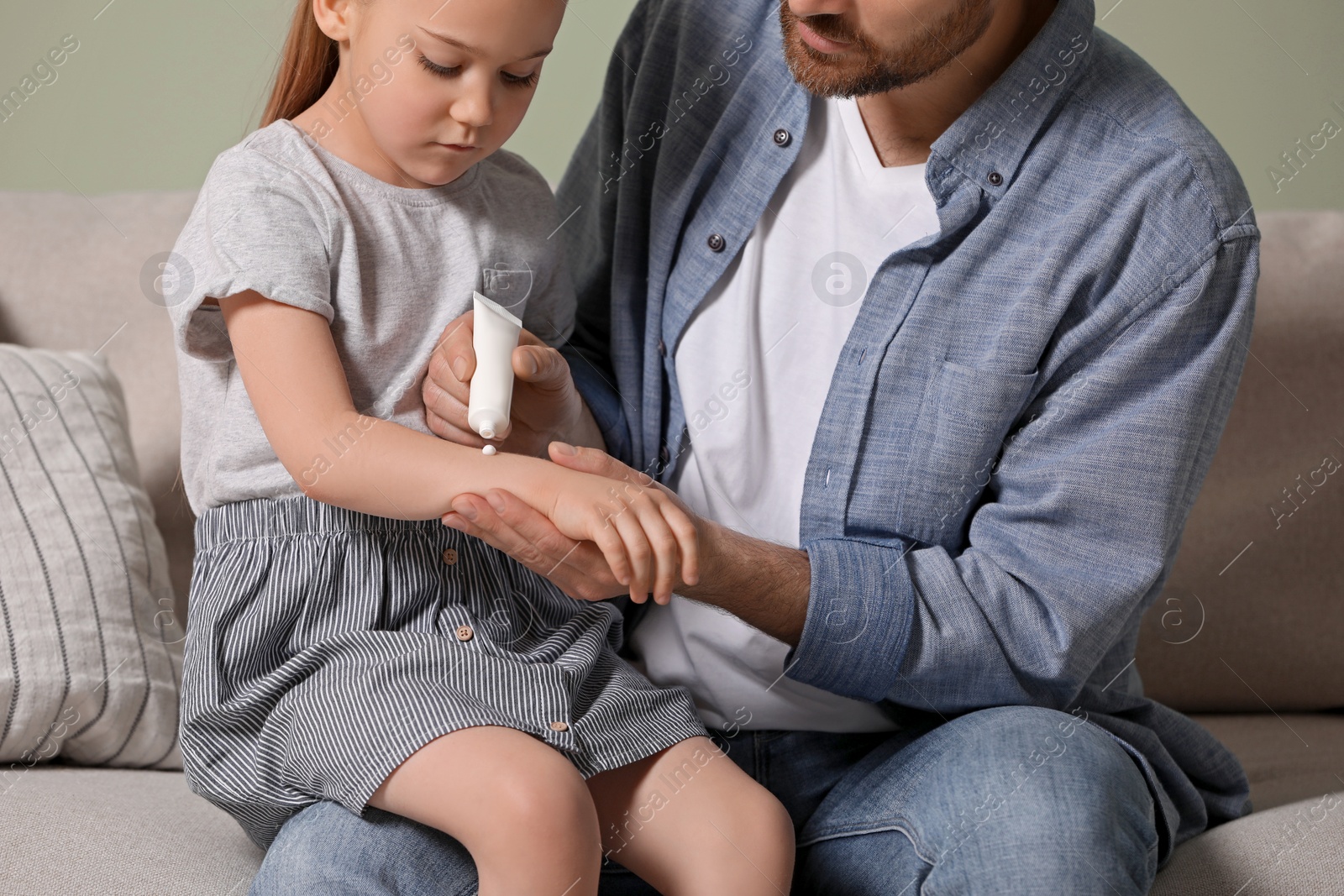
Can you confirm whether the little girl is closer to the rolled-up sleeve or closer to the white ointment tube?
the white ointment tube

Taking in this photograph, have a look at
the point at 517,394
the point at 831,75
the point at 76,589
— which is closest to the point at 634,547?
the point at 517,394

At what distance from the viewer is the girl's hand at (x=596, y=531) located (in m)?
0.88

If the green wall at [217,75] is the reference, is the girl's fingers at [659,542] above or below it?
below

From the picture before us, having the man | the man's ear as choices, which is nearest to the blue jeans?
the man

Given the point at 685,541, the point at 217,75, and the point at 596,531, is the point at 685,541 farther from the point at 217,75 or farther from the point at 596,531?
the point at 217,75

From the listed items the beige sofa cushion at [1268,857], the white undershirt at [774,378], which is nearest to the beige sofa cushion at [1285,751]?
the beige sofa cushion at [1268,857]

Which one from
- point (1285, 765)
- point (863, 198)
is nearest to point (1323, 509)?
point (1285, 765)

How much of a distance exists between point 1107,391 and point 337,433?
27.4 inches

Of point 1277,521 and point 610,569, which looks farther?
point 1277,521

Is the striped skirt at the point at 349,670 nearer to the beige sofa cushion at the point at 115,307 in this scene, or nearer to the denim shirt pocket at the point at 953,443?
the denim shirt pocket at the point at 953,443

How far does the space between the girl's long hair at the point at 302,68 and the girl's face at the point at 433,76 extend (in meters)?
0.04

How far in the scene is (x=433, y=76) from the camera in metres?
0.95

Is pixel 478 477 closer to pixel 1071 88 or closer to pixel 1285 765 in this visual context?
pixel 1071 88

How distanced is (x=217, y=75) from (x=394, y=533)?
1174 mm
